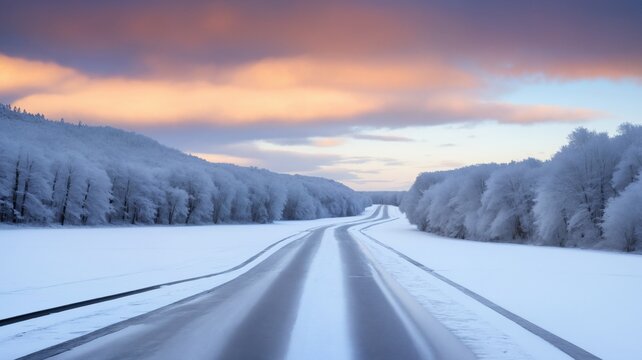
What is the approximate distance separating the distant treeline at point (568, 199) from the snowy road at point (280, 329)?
89.4ft

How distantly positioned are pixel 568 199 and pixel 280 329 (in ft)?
130

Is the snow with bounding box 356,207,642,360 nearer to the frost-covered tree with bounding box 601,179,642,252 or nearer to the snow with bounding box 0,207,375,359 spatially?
the snow with bounding box 0,207,375,359

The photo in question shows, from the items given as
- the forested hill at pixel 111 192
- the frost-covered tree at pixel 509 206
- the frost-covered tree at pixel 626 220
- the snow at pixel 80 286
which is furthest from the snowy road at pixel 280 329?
the forested hill at pixel 111 192

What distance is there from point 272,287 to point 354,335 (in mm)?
6899

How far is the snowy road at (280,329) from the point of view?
25.3 feet

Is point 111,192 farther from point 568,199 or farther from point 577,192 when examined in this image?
point 577,192

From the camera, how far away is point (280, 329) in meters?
9.41

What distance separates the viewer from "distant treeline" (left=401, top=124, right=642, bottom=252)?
119ft

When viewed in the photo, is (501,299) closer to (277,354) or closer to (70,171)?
(277,354)

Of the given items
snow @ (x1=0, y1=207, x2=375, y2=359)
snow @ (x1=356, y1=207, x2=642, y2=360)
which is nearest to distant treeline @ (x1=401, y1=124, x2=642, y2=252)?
snow @ (x1=356, y1=207, x2=642, y2=360)

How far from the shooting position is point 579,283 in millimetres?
16953

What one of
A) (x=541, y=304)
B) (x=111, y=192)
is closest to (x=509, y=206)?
(x=541, y=304)

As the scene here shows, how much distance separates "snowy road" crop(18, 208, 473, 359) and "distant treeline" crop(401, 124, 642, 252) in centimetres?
2726

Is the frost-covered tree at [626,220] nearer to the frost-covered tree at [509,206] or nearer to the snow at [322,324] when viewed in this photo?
the frost-covered tree at [509,206]
